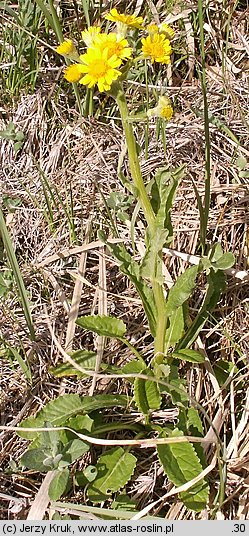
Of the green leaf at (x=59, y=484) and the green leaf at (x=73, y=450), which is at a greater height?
the green leaf at (x=73, y=450)

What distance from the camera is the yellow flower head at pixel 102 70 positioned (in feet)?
4.51

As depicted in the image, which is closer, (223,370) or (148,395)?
(148,395)

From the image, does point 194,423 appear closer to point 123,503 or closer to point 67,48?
point 123,503

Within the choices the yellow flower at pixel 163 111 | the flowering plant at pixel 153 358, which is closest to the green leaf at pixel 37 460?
the flowering plant at pixel 153 358

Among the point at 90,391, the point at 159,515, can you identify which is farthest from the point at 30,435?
the point at 159,515

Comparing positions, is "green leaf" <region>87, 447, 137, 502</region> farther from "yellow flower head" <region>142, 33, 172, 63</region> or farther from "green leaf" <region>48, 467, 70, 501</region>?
"yellow flower head" <region>142, 33, 172, 63</region>

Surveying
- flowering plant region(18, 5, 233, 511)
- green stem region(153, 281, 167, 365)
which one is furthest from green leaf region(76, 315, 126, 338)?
green stem region(153, 281, 167, 365)

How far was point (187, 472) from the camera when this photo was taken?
162 centimetres

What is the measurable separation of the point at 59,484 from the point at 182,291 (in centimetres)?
55

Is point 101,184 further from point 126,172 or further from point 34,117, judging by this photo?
point 34,117

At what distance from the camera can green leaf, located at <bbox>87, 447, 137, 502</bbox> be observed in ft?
5.43

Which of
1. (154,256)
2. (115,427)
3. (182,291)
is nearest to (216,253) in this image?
(182,291)

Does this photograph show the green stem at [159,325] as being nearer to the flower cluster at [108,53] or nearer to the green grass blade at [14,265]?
the green grass blade at [14,265]

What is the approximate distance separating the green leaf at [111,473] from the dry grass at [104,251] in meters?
0.08
